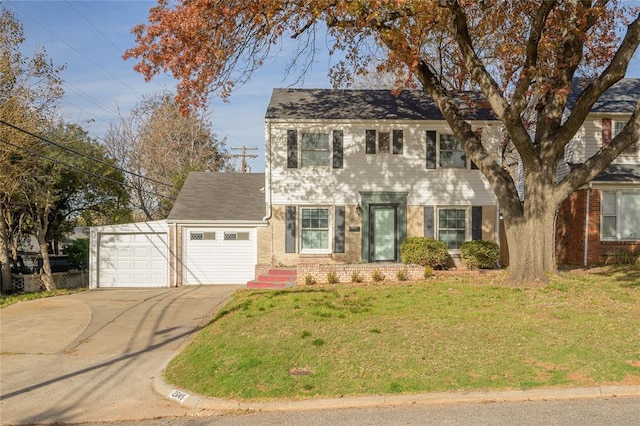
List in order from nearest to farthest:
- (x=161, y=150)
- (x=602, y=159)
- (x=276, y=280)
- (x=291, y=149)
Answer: (x=602, y=159)
(x=276, y=280)
(x=291, y=149)
(x=161, y=150)

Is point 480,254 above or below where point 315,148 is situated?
below

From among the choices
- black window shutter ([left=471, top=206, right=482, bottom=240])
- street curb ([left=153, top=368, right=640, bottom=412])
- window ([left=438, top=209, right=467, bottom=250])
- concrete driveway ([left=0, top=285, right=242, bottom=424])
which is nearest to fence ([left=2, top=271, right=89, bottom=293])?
concrete driveway ([left=0, top=285, right=242, bottom=424])

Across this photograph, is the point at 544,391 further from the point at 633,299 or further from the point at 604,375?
the point at 633,299

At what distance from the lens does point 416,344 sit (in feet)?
29.9

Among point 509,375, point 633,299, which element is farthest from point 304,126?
point 509,375

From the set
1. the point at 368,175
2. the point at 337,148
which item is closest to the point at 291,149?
the point at 337,148

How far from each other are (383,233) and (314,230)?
2480 mm

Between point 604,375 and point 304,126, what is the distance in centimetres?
1394

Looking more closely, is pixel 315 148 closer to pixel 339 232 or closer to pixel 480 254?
pixel 339 232

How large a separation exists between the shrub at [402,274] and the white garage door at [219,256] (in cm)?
712

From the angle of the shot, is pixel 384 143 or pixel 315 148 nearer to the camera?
pixel 315 148

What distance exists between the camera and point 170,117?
39594 millimetres

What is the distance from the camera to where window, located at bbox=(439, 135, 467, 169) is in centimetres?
1995

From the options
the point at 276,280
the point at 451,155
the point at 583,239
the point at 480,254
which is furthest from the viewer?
the point at 583,239
